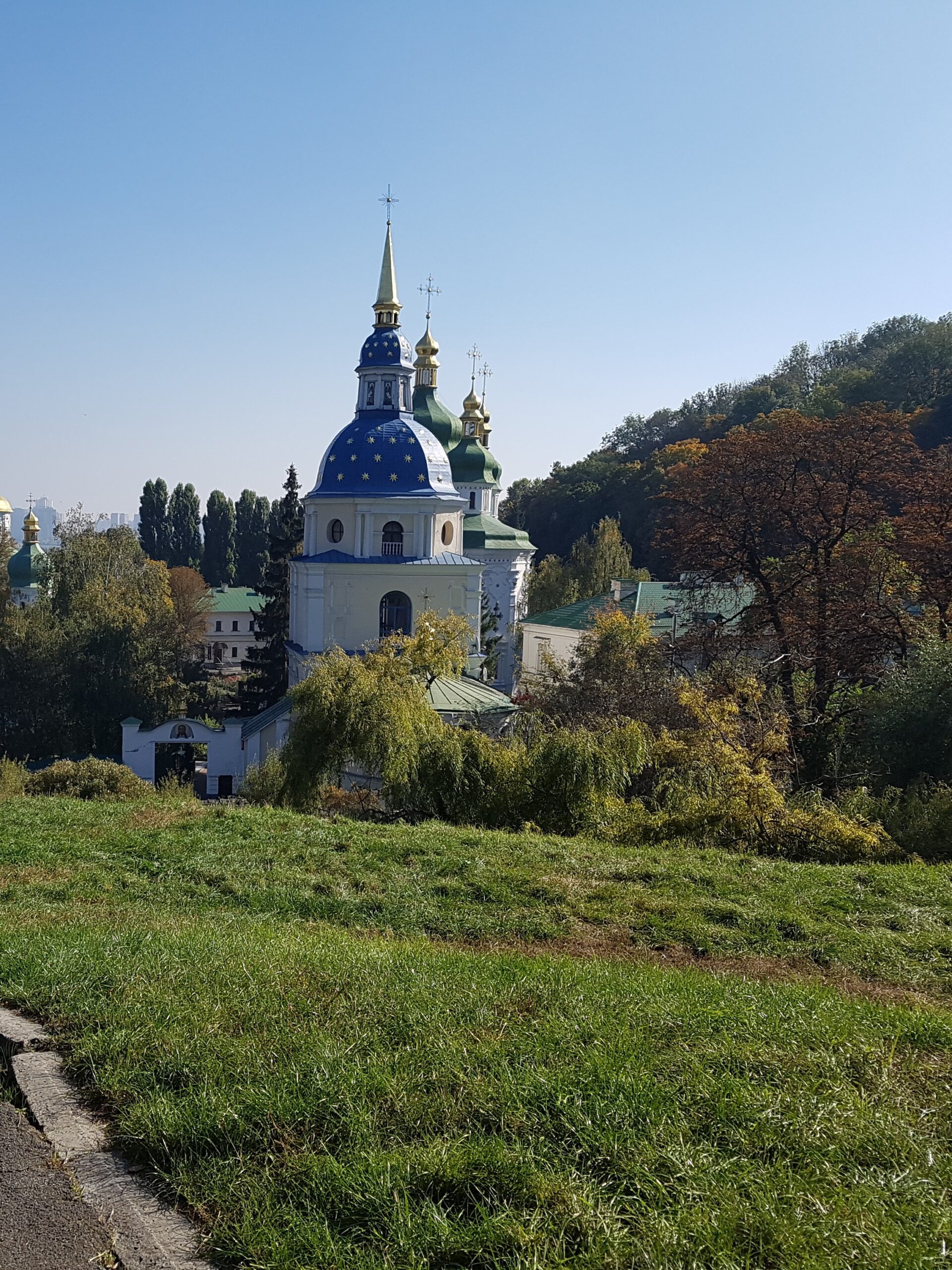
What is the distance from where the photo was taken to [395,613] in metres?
29.0

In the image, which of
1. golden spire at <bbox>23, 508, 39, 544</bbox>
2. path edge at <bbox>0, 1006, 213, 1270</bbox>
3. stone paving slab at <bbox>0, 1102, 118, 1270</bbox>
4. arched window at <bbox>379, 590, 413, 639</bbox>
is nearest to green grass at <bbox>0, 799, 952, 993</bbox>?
path edge at <bbox>0, 1006, 213, 1270</bbox>

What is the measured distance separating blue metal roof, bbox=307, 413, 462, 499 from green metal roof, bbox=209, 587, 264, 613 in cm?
2919

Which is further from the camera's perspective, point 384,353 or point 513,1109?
point 384,353

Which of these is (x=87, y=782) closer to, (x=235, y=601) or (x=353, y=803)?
(x=353, y=803)

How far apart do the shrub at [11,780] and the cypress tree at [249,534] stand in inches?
1821

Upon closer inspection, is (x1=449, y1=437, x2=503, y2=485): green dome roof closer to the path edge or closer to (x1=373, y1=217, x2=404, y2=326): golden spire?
(x1=373, y1=217, x2=404, y2=326): golden spire

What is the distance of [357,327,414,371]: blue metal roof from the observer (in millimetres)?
31188

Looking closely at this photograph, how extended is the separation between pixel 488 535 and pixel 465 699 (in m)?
22.7

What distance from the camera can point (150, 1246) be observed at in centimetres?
335

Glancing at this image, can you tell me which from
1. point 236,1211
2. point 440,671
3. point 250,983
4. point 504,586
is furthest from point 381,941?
point 504,586

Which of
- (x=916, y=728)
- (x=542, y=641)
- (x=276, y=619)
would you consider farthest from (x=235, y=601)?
(x=916, y=728)

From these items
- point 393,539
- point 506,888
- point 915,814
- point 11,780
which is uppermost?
point 393,539

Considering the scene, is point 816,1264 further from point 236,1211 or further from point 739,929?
point 739,929

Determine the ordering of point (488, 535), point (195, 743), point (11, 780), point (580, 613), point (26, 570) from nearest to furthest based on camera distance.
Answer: point (11, 780), point (195, 743), point (580, 613), point (26, 570), point (488, 535)
